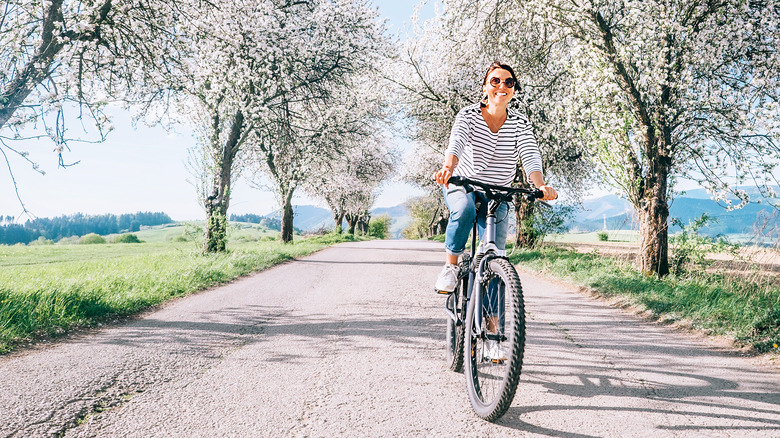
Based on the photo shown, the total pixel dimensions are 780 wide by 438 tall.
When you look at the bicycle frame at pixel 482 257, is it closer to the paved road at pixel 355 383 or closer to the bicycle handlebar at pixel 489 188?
the bicycle handlebar at pixel 489 188

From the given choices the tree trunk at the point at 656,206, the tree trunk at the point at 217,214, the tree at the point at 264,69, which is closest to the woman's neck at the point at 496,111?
the tree trunk at the point at 656,206

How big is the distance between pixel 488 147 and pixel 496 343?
1.65 meters

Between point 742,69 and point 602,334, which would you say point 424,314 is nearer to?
point 602,334

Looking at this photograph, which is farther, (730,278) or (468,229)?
(730,278)

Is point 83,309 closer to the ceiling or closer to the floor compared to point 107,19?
closer to the floor

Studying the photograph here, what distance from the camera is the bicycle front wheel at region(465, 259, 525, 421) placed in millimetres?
2545

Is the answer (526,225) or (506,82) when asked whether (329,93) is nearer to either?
→ (526,225)

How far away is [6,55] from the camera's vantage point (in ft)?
22.1

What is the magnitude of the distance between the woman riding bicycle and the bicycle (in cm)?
15

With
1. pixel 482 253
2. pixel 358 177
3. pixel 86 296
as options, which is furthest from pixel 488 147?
pixel 358 177

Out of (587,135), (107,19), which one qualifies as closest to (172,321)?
(107,19)

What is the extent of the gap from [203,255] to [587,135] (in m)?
10.3

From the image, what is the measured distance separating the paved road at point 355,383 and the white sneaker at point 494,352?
391 millimetres

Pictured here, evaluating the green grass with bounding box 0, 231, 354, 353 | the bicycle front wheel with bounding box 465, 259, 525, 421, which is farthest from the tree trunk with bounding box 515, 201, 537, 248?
the bicycle front wheel with bounding box 465, 259, 525, 421
